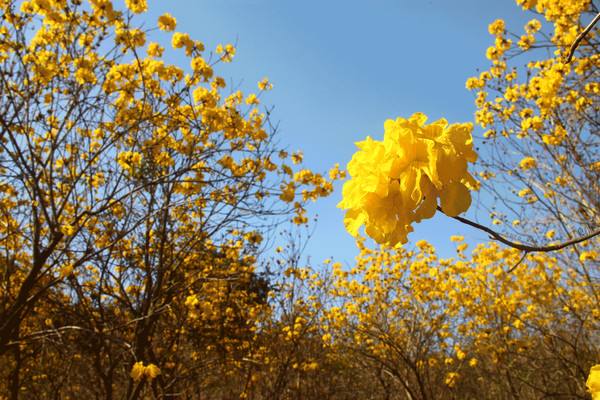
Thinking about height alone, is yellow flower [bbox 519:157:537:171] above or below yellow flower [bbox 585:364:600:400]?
above

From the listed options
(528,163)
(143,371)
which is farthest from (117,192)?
(528,163)

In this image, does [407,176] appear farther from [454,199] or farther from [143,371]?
[143,371]

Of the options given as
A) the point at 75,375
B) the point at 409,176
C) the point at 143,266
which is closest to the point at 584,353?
Answer: the point at 143,266

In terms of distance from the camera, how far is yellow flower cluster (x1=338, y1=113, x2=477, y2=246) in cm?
103

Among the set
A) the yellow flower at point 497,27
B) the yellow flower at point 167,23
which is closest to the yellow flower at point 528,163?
the yellow flower at point 497,27

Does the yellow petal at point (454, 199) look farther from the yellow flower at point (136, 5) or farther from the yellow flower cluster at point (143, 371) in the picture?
the yellow flower at point (136, 5)

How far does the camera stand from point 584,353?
670 cm

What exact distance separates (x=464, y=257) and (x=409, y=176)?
8.72 meters

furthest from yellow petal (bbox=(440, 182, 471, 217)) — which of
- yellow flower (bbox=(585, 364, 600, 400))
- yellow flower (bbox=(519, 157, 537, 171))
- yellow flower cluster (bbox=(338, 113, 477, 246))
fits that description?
yellow flower (bbox=(519, 157, 537, 171))

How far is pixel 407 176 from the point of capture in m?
1.04

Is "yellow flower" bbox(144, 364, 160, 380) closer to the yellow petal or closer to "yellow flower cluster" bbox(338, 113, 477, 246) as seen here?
"yellow flower cluster" bbox(338, 113, 477, 246)

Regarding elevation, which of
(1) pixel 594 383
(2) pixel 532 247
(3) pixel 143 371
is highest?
(2) pixel 532 247

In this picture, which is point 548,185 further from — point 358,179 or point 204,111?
point 358,179

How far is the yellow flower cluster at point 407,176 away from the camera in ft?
3.38
